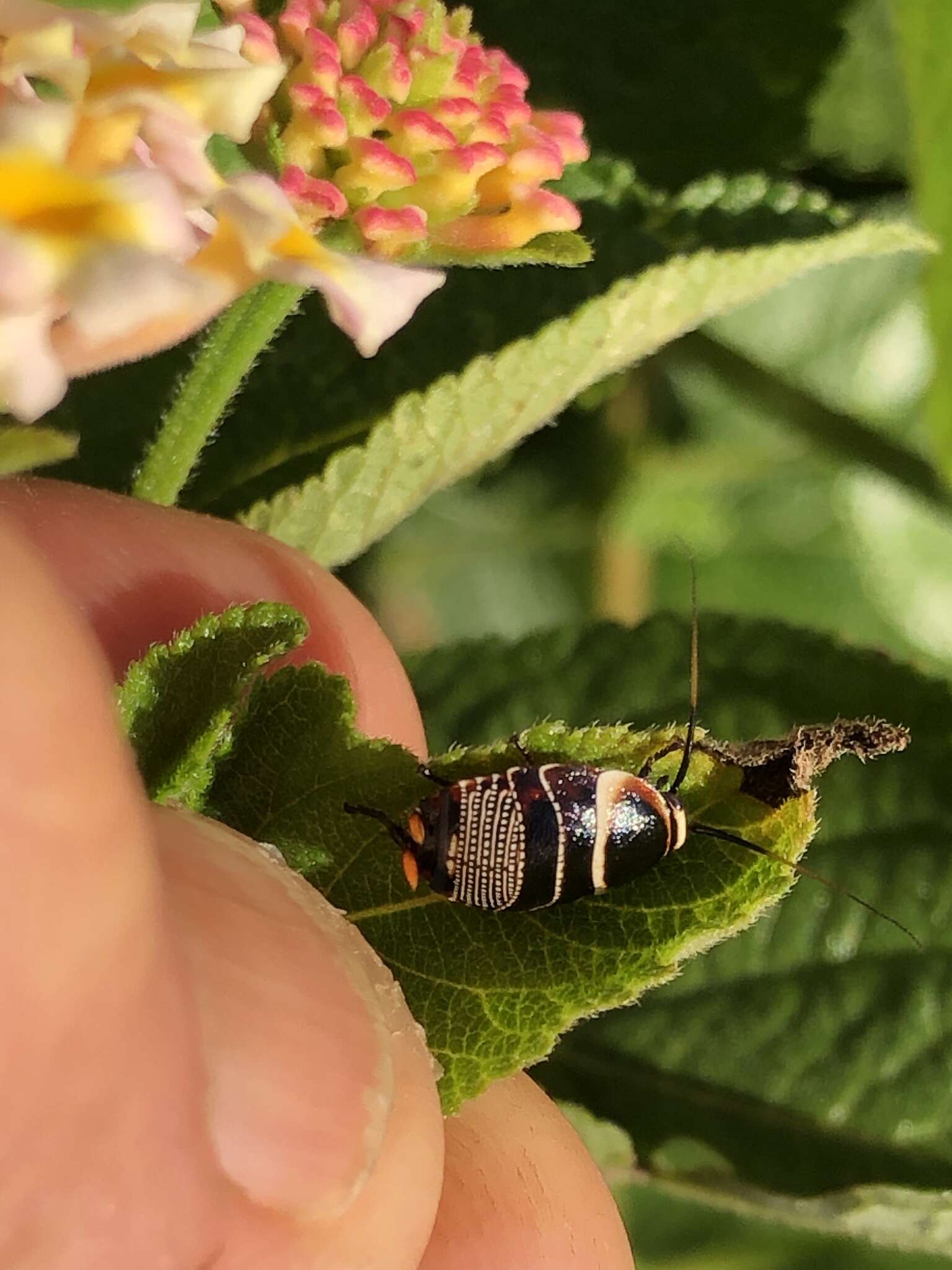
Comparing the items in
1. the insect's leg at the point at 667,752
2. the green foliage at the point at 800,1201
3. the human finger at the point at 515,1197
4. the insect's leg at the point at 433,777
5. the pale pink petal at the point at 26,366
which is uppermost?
the pale pink petal at the point at 26,366

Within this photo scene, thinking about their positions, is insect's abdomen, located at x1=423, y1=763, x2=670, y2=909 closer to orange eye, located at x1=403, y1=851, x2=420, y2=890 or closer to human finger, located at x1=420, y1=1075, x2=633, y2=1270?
orange eye, located at x1=403, y1=851, x2=420, y2=890

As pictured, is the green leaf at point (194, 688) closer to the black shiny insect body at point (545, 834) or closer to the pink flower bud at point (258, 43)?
the black shiny insect body at point (545, 834)

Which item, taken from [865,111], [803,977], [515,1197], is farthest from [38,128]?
[865,111]

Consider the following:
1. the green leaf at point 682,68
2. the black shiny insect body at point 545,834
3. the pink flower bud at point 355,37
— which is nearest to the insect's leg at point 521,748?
the black shiny insect body at point 545,834

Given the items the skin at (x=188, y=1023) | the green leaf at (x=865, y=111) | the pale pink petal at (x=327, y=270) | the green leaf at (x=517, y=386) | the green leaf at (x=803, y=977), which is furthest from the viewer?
the green leaf at (x=865, y=111)

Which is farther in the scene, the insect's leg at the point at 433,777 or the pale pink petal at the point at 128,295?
the insect's leg at the point at 433,777

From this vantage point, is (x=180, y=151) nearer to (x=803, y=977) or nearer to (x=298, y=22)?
(x=298, y=22)
